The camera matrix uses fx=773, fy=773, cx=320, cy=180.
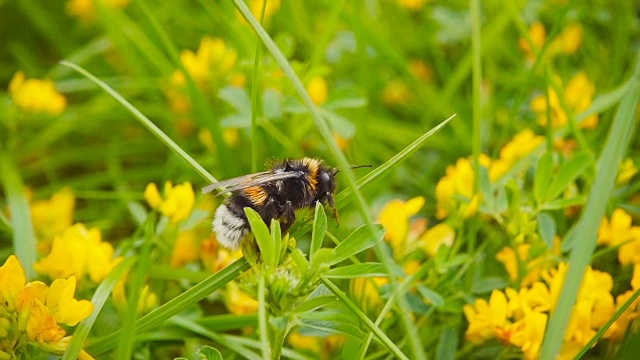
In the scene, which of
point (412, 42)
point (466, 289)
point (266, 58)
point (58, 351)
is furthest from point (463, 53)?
point (58, 351)

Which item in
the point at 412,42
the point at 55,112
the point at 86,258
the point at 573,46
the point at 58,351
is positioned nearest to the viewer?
the point at 58,351

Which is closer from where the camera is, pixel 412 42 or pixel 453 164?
Result: pixel 453 164

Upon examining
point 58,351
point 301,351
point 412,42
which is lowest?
point 301,351

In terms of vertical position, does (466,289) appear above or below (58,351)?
below

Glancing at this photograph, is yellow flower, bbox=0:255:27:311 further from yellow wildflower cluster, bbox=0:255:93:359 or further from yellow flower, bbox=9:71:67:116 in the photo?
yellow flower, bbox=9:71:67:116

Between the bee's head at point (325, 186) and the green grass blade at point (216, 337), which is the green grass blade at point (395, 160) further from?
the green grass blade at point (216, 337)

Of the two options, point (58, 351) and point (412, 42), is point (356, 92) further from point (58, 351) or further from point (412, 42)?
point (58, 351)
